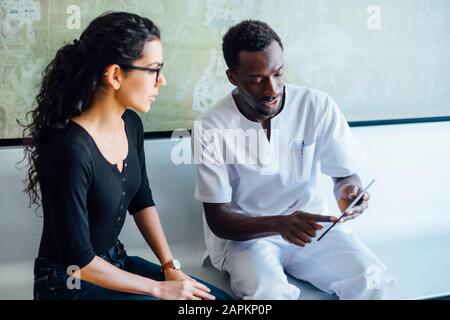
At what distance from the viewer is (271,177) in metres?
1.89

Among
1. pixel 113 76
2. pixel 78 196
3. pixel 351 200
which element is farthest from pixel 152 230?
pixel 351 200

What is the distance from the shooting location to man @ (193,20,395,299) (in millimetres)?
1772

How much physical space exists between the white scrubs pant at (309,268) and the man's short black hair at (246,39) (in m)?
0.61

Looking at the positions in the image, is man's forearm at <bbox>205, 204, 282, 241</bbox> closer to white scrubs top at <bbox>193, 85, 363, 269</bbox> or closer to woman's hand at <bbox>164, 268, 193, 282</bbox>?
white scrubs top at <bbox>193, 85, 363, 269</bbox>

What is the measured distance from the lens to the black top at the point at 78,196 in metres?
1.40

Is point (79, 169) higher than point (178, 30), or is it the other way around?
point (178, 30)

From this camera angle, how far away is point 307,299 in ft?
5.95

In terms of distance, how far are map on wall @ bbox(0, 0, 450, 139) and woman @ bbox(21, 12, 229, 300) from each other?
0.43 metres

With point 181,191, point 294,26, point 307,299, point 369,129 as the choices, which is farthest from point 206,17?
point 307,299

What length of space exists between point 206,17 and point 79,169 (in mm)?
935

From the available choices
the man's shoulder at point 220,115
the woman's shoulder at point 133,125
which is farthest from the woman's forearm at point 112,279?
the man's shoulder at point 220,115

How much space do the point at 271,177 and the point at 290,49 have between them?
0.62m
